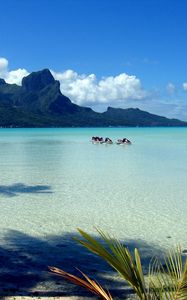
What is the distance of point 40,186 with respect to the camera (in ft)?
61.7

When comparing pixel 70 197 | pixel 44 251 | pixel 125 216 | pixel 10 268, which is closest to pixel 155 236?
pixel 125 216

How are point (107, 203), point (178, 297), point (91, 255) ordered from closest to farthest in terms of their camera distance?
point (178, 297), point (91, 255), point (107, 203)

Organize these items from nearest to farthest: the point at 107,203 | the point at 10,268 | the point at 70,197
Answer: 1. the point at 10,268
2. the point at 107,203
3. the point at 70,197

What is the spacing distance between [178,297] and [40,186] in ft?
53.2

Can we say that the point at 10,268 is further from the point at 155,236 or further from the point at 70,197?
the point at 70,197

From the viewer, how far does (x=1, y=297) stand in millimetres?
5789

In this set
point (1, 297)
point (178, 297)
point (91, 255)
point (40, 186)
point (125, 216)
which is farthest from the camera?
point (40, 186)

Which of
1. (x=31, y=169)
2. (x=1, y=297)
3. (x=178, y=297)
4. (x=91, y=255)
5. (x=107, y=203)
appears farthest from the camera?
(x=31, y=169)

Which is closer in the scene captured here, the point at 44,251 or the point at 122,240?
the point at 44,251

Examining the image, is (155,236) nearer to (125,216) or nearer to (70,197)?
(125,216)

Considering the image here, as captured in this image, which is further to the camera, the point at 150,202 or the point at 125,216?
the point at 150,202

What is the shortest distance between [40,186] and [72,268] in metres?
11.4

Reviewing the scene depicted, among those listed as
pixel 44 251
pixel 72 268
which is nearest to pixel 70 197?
pixel 44 251

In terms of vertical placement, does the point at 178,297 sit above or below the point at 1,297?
above
